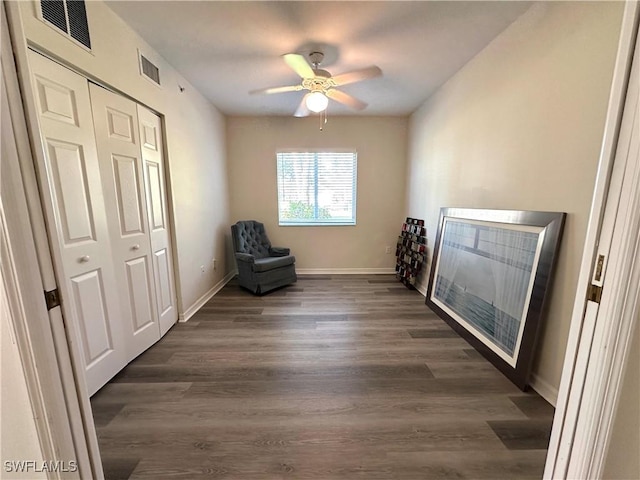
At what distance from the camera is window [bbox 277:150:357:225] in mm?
4293

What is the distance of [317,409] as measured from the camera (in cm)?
162

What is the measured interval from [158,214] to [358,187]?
298 cm

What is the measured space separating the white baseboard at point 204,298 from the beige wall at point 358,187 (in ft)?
3.15

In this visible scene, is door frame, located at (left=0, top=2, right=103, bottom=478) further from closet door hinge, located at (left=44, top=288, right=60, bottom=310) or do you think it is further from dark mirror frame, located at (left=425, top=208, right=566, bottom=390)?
dark mirror frame, located at (left=425, top=208, right=566, bottom=390)

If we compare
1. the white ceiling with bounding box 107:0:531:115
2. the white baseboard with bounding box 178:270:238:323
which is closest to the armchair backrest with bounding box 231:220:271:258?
the white baseboard with bounding box 178:270:238:323

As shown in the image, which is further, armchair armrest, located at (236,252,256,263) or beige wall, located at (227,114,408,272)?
beige wall, located at (227,114,408,272)

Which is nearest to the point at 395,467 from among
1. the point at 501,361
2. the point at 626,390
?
the point at 626,390

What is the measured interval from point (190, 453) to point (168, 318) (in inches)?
61.3

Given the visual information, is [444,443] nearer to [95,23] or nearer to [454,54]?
[454,54]

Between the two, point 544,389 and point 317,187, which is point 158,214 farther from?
point 544,389

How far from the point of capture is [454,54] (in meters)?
2.38

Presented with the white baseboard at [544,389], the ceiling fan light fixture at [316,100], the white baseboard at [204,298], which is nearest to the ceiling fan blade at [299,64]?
the ceiling fan light fixture at [316,100]

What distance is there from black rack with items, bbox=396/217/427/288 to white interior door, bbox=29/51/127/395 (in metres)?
3.42

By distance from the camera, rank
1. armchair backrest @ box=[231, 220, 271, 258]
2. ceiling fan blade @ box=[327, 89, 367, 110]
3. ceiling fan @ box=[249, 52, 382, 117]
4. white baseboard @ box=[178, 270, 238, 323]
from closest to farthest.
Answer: ceiling fan @ box=[249, 52, 382, 117] < ceiling fan blade @ box=[327, 89, 367, 110] < white baseboard @ box=[178, 270, 238, 323] < armchair backrest @ box=[231, 220, 271, 258]
